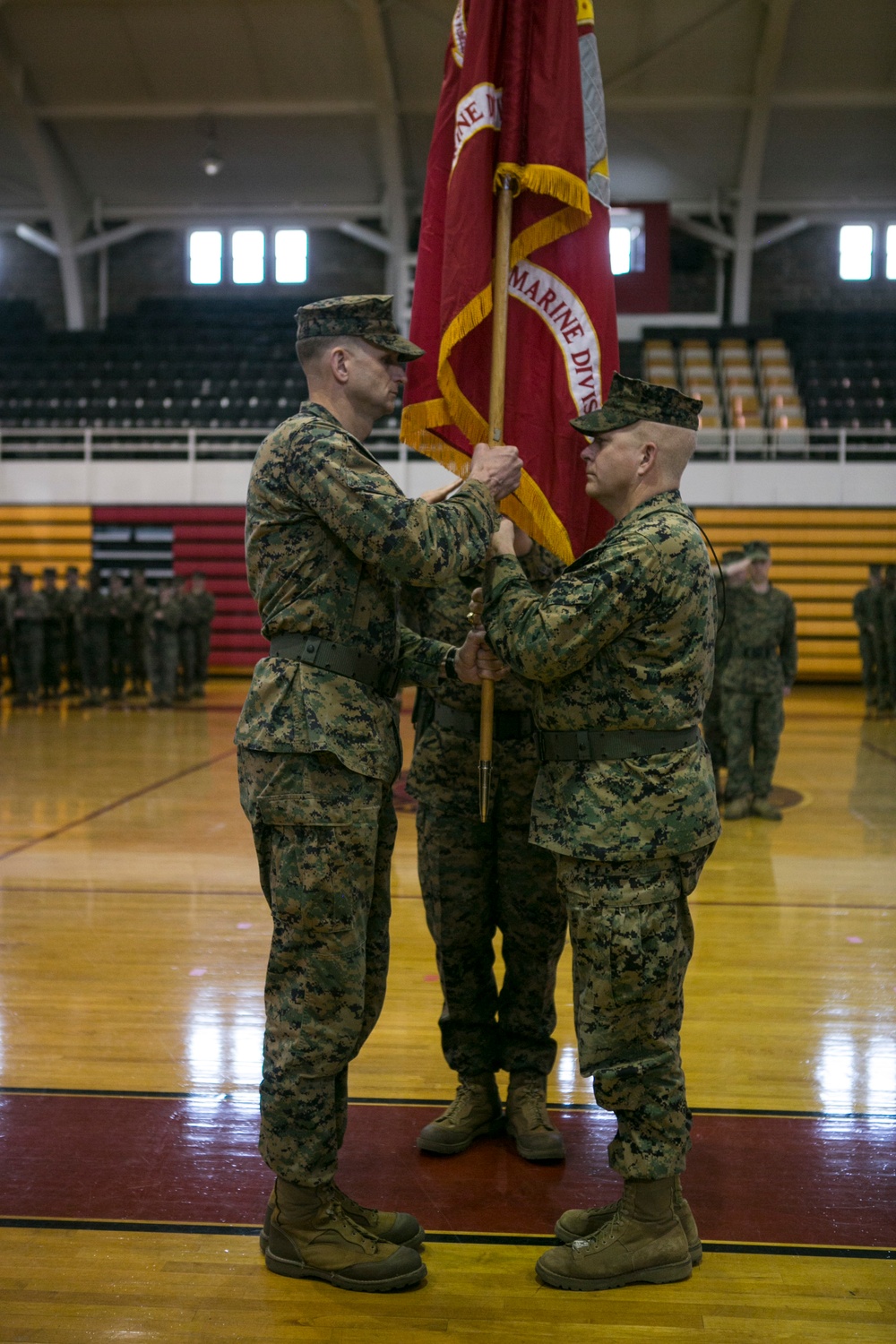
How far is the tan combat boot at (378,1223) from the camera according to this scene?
2.24 metres

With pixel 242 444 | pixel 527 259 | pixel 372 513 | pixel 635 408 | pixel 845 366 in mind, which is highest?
pixel 845 366

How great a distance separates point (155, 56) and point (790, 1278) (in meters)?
16.5

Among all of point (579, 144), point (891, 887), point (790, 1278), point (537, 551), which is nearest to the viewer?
point (790, 1278)

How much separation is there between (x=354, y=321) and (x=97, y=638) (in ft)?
34.3

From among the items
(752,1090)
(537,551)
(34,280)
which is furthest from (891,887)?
(34,280)

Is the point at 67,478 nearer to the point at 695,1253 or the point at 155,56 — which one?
the point at 155,56

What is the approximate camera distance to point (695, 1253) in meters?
2.23

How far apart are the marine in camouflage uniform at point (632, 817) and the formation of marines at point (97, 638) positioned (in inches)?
392

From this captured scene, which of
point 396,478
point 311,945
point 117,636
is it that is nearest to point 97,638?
point 117,636

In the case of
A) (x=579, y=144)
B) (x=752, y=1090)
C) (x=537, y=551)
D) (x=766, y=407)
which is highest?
(x=766, y=407)

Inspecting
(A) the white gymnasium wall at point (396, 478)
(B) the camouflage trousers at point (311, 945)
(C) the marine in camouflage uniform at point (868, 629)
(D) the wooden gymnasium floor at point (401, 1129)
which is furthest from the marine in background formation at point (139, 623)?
(B) the camouflage trousers at point (311, 945)

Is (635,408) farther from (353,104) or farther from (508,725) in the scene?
(353,104)

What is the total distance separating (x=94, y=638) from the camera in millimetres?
12188

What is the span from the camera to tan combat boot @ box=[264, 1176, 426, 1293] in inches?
84.1
